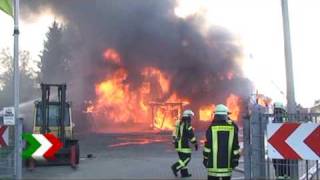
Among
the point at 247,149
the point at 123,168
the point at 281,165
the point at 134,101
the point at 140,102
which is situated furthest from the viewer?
the point at 140,102

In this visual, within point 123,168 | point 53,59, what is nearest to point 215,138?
point 123,168

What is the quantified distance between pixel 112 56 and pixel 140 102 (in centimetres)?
424

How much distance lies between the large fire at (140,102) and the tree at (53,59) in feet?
25.7

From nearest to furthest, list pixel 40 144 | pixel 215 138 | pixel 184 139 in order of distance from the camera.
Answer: pixel 215 138 < pixel 40 144 < pixel 184 139

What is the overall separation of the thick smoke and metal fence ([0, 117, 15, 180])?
24586 millimetres

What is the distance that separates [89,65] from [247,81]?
11.1 metres

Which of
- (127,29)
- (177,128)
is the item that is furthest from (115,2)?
(177,128)

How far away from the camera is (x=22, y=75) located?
65.6 metres

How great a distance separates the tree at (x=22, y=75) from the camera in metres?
58.9

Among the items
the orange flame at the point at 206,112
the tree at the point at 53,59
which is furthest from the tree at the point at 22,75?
the orange flame at the point at 206,112

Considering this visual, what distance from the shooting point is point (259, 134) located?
8.79 meters

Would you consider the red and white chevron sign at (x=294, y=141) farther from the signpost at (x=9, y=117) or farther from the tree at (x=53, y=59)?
the tree at (x=53, y=59)

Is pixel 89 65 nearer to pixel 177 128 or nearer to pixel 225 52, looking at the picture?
pixel 225 52

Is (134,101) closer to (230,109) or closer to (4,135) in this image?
(230,109)
